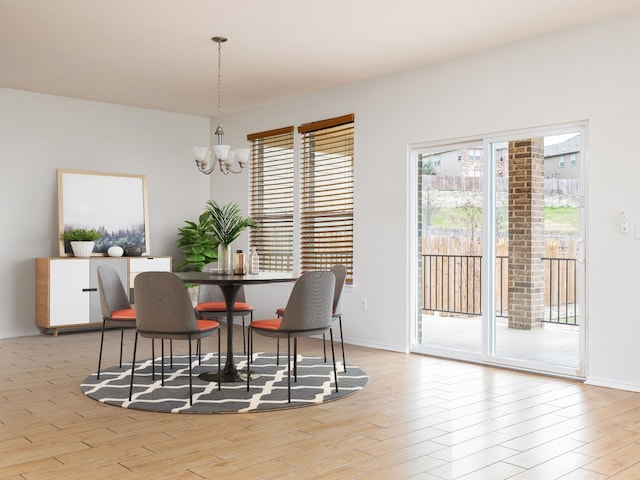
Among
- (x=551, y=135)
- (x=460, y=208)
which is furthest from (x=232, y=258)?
(x=551, y=135)

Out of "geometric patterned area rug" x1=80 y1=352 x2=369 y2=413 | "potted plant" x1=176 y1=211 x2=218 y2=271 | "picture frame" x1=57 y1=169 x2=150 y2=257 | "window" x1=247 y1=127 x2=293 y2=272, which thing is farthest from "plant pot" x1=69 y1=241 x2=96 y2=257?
"geometric patterned area rug" x1=80 y1=352 x2=369 y2=413

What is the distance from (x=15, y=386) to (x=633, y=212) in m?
4.65

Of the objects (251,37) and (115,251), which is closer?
(251,37)

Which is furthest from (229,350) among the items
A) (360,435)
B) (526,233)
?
(526,233)

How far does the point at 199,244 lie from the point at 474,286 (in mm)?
3720

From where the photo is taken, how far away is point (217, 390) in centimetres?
458

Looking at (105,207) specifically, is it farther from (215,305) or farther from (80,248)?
(215,305)

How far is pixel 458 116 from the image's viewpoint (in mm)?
5879

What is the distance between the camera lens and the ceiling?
465 cm

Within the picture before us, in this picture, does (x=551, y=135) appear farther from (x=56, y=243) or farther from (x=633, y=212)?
(x=56, y=243)

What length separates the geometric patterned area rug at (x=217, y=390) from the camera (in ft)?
13.7

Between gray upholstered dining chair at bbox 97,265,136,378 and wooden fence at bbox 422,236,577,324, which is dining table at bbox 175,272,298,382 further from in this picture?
wooden fence at bbox 422,236,577,324

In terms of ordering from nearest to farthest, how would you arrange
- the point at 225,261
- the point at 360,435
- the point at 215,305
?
the point at 360,435 → the point at 225,261 → the point at 215,305

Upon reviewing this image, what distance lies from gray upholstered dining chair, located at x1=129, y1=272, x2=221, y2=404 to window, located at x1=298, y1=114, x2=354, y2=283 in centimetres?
297
